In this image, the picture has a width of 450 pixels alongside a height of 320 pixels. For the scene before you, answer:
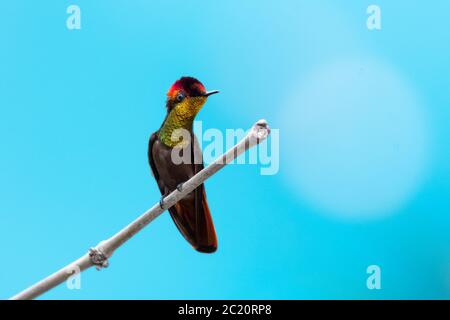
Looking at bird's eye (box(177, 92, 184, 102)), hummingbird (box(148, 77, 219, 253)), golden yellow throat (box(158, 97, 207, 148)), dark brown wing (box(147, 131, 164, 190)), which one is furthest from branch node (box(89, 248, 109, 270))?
dark brown wing (box(147, 131, 164, 190))

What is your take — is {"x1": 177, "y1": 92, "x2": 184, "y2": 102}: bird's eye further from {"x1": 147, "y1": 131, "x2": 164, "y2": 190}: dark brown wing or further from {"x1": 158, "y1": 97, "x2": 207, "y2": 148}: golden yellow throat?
{"x1": 147, "y1": 131, "x2": 164, "y2": 190}: dark brown wing

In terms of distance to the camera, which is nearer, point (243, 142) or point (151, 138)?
point (243, 142)

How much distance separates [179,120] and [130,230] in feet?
7.09

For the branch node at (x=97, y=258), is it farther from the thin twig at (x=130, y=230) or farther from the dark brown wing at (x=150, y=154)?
the dark brown wing at (x=150, y=154)

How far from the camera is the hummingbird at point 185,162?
508 centimetres

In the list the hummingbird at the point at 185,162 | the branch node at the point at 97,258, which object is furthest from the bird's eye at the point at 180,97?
the branch node at the point at 97,258

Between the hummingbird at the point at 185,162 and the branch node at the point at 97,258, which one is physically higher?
the hummingbird at the point at 185,162

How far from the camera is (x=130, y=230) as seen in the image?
330 cm

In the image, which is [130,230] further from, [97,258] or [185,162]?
[185,162]

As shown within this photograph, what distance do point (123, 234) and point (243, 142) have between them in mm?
948

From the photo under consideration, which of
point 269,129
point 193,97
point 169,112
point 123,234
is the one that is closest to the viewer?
point 269,129
